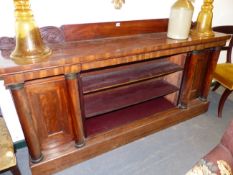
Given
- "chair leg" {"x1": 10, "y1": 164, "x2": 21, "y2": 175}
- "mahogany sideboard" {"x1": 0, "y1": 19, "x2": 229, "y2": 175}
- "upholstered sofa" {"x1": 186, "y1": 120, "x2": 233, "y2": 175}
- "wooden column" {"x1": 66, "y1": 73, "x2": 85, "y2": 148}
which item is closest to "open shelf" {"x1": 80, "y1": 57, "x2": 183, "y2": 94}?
"mahogany sideboard" {"x1": 0, "y1": 19, "x2": 229, "y2": 175}

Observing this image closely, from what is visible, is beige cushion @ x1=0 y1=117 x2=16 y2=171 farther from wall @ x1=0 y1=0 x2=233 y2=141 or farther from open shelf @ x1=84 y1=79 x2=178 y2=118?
open shelf @ x1=84 y1=79 x2=178 y2=118

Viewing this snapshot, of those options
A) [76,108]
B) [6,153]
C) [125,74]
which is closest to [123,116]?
[125,74]

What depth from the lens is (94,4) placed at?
143 centimetres

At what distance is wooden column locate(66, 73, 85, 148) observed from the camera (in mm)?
1185

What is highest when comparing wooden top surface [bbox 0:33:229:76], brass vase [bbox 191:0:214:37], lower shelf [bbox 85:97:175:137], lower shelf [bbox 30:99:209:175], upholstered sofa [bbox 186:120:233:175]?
brass vase [bbox 191:0:214:37]

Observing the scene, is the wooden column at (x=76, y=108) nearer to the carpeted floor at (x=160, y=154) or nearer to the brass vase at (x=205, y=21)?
the carpeted floor at (x=160, y=154)

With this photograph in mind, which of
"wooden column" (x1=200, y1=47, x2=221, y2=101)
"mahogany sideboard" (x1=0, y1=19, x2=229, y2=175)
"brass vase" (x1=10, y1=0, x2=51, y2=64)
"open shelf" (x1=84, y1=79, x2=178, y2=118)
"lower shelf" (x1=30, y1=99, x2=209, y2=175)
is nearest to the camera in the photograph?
"brass vase" (x1=10, y1=0, x2=51, y2=64)

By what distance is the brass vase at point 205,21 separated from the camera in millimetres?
1638

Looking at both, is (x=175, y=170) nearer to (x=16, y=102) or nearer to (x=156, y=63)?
(x=156, y=63)

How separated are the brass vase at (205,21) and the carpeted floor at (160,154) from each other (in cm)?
87

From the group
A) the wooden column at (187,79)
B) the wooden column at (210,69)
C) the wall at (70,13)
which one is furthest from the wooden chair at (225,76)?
the wall at (70,13)

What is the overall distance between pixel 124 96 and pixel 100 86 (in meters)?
0.38

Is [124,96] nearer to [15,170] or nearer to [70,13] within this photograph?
[70,13]

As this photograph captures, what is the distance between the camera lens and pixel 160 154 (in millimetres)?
1604
